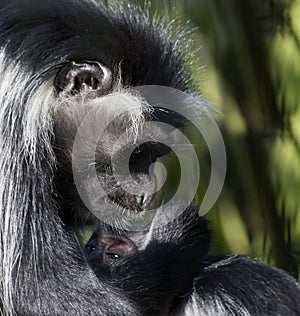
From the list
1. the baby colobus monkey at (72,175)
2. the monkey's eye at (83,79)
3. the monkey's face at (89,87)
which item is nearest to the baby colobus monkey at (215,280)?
the baby colobus monkey at (72,175)

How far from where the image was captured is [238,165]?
2943 millimetres

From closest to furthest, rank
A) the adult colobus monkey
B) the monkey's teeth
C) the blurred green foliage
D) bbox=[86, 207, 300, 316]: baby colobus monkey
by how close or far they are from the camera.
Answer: the adult colobus monkey, bbox=[86, 207, 300, 316]: baby colobus monkey, the monkey's teeth, the blurred green foliage

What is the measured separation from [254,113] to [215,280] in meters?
0.70

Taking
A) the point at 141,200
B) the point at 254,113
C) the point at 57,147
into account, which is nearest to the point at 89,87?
the point at 57,147

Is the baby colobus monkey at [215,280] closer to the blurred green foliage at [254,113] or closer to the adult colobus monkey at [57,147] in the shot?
the adult colobus monkey at [57,147]

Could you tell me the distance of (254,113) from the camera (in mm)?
2949

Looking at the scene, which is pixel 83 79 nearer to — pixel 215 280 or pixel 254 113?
pixel 215 280

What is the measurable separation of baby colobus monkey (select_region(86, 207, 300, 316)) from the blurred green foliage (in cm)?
38

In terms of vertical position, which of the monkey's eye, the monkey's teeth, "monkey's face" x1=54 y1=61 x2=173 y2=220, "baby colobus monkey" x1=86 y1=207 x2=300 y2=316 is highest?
the monkey's eye

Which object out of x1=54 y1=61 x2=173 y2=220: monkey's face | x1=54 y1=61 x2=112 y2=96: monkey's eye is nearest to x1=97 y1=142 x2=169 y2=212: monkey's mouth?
x1=54 y1=61 x2=173 y2=220: monkey's face

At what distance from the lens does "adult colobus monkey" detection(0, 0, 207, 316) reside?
2184mm

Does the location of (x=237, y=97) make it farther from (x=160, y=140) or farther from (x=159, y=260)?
Result: (x=159, y=260)

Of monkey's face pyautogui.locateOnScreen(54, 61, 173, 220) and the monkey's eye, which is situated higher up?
the monkey's eye

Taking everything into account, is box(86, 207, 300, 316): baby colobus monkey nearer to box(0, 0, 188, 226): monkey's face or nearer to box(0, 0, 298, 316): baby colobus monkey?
box(0, 0, 298, 316): baby colobus monkey
